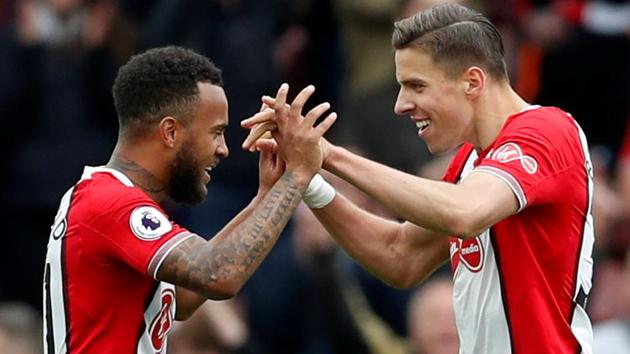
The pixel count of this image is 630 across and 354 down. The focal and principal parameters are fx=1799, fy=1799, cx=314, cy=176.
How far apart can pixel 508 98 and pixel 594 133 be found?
539 cm

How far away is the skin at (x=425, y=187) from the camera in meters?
7.00

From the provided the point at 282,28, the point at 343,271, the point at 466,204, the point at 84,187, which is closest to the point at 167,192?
the point at 84,187

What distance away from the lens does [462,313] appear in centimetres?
744

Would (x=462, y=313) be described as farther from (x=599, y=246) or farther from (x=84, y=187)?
(x=599, y=246)

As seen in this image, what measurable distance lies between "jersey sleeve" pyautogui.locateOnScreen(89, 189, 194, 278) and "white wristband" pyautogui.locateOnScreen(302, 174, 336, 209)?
0.97m

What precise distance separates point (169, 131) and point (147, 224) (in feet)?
1.63

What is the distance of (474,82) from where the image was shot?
24.3ft

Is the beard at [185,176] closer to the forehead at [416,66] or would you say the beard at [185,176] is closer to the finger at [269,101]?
the finger at [269,101]

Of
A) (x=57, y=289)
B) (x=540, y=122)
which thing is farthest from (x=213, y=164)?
(x=540, y=122)

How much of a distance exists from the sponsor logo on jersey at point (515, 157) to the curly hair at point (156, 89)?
1.24 metres

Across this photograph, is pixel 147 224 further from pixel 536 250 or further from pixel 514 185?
pixel 536 250

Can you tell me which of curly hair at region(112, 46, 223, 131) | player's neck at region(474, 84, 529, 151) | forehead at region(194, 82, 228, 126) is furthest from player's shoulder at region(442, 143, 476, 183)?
curly hair at region(112, 46, 223, 131)

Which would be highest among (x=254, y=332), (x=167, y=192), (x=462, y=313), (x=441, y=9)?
(x=441, y=9)

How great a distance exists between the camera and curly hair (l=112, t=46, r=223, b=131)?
723cm
